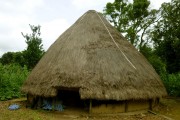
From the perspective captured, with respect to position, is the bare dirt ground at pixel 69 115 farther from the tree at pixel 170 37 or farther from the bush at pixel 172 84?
the bush at pixel 172 84

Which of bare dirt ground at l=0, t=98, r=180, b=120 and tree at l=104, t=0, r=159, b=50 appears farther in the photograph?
tree at l=104, t=0, r=159, b=50

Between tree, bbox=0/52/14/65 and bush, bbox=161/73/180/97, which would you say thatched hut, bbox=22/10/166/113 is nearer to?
bush, bbox=161/73/180/97

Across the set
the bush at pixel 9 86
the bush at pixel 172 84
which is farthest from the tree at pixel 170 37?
the bush at pixel 9 86

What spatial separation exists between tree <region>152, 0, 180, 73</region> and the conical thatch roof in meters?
3.05

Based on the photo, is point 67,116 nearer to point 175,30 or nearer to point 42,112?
point 42,112

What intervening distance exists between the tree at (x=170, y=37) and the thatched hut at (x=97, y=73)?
3.03m

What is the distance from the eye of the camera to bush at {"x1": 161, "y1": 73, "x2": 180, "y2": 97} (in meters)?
22.0

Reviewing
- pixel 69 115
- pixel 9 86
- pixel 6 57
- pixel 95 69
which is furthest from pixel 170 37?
pixel 6 57

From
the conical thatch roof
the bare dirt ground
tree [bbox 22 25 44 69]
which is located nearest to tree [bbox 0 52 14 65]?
tree [bbox 22 25 44 69]

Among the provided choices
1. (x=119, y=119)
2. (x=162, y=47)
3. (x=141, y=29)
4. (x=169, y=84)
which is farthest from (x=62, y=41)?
(x=141, y=29)

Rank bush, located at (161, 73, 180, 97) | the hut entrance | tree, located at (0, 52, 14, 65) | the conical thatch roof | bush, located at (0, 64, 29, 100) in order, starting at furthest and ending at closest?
tree, located at (0, 52, 14, 65) → bush, located at (161, 73, 180, 97) → bush, located at (0, 64, 29, 100) → the hut entrance → the conical thatch roof

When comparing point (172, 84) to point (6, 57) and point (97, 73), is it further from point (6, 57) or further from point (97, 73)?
point (6, 57)

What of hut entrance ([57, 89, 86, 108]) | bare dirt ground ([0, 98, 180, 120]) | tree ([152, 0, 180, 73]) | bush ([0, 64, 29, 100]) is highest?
tree ([152, 0, 180, 73])

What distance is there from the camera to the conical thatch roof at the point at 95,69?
1383cm
